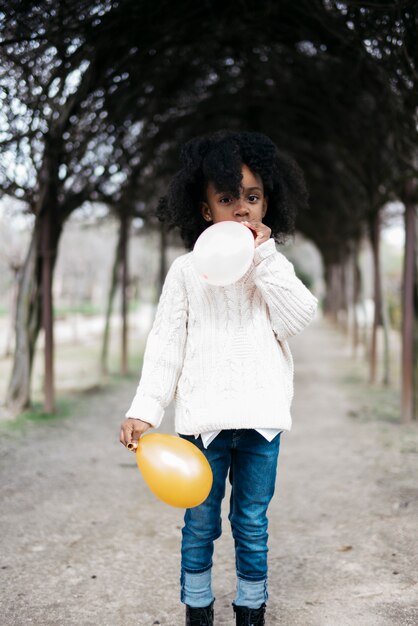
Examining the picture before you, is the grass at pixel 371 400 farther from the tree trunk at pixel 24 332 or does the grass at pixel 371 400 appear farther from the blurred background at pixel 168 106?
the tree trunk at pixel 24 332

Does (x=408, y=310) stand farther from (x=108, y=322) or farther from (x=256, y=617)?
(x=108, y=322)

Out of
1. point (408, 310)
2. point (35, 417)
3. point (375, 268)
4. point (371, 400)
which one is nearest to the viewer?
point (408, 310)

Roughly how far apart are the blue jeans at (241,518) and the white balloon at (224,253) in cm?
51

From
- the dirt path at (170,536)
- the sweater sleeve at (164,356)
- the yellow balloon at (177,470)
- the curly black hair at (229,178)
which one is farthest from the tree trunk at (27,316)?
the yellow balloon at (177,470)

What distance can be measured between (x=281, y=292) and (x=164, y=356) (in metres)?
0.44

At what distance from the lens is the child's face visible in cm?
206

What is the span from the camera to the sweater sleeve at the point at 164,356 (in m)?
2.03

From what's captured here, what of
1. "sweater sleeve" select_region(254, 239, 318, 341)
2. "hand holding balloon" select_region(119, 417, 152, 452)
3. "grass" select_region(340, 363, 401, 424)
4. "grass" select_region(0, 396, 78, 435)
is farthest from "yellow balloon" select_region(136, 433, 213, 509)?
"grass" select_region(340, 363, 401, 424)

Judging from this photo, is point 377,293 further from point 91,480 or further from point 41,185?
point 91,480

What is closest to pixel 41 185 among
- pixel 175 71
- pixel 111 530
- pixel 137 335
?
pixel 175 71

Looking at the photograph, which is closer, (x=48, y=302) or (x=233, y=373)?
(x=233, y=373)

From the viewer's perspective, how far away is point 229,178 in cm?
203

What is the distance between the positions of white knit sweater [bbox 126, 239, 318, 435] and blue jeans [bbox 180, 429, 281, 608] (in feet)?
0.34

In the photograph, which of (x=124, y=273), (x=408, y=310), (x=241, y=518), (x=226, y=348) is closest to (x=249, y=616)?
(x=241, y=518)
